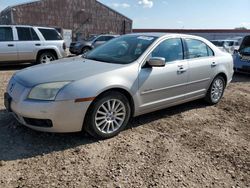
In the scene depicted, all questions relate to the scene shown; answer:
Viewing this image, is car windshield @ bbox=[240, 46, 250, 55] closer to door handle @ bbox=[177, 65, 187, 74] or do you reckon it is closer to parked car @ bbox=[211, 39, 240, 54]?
door handle @ bbox=[177, 65, 187, 74]

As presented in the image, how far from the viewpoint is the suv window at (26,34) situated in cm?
975

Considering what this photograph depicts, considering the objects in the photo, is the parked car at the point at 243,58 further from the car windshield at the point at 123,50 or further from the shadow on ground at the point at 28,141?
the shadow on ground at the point at 28,141

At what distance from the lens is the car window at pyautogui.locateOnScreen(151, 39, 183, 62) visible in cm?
443

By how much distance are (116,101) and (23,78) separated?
1353 millimetres

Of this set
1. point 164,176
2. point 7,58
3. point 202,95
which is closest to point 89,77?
point 164,176

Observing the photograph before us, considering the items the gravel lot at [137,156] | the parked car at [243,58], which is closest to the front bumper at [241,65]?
the parked car at [243,58]

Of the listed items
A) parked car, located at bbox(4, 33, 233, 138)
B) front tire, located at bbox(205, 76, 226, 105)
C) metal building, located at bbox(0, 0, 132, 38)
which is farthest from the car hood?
metal building, located at bbox(0, 0, 132, 38)

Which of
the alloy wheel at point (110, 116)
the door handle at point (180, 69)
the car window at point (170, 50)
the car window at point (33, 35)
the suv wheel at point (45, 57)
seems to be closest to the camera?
the alloy wheel at point (110, 116)

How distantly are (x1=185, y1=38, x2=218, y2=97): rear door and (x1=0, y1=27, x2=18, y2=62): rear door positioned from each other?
691cm

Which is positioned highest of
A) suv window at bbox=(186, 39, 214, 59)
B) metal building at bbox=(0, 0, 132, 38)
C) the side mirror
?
metal building at bbox=(0, 0, 132, 38)

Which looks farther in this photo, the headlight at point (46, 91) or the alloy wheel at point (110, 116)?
the alloy wheel at point (110, 116)

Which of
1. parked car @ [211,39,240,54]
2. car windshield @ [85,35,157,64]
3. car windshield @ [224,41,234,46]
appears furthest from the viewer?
car windshield @ [224,41,234,46]

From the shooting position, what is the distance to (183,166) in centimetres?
330

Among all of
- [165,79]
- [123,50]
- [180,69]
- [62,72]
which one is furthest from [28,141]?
[180,69]
